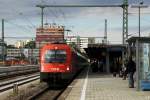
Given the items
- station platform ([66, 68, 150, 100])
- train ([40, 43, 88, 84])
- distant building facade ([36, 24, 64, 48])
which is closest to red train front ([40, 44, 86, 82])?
train ([40, 43, 88, 84])

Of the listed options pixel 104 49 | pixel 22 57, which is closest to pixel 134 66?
pixel 104 49

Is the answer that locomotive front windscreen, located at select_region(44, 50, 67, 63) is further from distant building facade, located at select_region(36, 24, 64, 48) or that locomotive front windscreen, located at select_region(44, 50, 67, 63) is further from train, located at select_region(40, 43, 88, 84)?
distant building facade, located at select_region(36, 24, 64, 48)

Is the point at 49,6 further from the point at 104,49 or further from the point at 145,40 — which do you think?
the point at 145,40

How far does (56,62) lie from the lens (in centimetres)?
3362

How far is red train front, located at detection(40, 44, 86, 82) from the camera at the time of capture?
32969mm

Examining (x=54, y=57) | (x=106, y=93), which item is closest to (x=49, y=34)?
(x=54, y=57)

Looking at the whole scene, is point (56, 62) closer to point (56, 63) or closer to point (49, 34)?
point (56, 63)

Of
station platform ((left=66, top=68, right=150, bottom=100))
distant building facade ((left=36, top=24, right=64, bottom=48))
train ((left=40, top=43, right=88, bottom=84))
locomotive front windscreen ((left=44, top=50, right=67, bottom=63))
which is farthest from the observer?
distant building facade ((left=36, top=24, right=64, bottom=48))

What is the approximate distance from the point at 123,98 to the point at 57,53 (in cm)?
1515

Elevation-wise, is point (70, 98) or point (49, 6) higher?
point (49, 6)

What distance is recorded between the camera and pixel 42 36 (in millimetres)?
90750

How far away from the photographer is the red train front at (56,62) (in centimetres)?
3297

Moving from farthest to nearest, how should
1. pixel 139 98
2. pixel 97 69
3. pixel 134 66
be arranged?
pixel 97 69 → pixel 134 66 → pixel 139 98

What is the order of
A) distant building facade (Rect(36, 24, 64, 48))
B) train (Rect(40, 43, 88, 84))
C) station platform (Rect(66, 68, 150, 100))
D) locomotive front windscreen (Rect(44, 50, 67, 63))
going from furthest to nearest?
1. distant building facade (Rect(36, 24, 64, 48))
2. locomotive front windscreen (Rect(44, 50, 67, 63))
3. train (Rect(40, 43, 88, 84))
4. station platform (Rect(66, 68, 150, 100))
